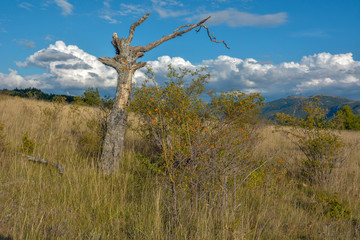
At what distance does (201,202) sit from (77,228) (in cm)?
189

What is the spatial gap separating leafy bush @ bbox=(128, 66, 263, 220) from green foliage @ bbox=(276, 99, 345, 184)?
146cm

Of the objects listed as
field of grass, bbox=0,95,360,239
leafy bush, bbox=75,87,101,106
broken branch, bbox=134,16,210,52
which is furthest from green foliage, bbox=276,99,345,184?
leafy bush, bbox=75,87,101,106

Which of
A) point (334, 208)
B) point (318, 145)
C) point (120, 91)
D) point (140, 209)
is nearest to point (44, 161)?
point (120, 91)

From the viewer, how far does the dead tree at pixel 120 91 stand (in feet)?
21.6

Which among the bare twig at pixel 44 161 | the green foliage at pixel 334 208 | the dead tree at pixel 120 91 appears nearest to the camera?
the green foliage at pixel 334 208

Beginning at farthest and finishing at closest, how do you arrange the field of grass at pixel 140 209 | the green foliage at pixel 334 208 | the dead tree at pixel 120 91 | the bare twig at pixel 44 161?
the dead tree at pixel 120 91, the bare twig at pixel 44 161, the green foliage at pixel 334 208, the field of grass at pixel 140 209

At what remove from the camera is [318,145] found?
6.89 m

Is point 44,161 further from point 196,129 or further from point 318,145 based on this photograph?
point 318,145

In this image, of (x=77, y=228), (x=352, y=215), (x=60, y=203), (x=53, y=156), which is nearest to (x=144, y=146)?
(x=53, y=156)

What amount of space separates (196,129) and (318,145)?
160 inches

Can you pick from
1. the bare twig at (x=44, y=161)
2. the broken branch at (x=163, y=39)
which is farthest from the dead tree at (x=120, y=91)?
the bare twig at (x=44, y=161)

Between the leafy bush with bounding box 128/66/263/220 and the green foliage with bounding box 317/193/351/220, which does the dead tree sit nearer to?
the leafy bush with bounding box 128/66/263/220

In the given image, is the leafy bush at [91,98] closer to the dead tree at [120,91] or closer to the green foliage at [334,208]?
the dead tree at [120,91]

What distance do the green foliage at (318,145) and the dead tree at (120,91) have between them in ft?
15.5
